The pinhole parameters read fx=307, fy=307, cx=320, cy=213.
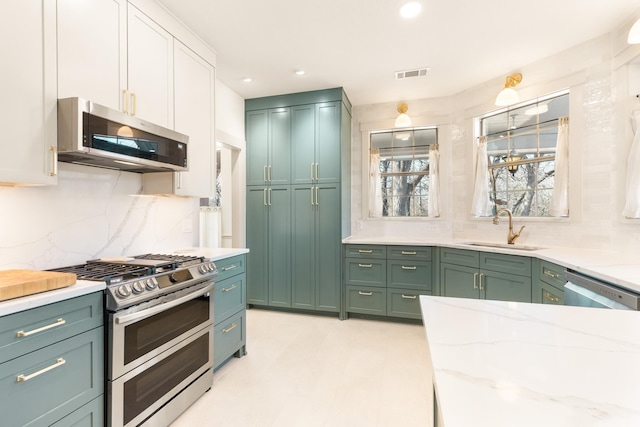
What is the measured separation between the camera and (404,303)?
3518mm

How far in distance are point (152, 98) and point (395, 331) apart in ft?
10.3

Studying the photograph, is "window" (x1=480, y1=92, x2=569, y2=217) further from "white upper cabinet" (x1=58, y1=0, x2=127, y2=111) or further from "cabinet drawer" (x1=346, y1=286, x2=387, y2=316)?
"white upper cabinet" (x1=58, y1=0, x2=127, y2=111)

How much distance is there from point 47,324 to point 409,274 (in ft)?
10.3

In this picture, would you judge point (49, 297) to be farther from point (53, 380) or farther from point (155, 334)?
point (155, 334)

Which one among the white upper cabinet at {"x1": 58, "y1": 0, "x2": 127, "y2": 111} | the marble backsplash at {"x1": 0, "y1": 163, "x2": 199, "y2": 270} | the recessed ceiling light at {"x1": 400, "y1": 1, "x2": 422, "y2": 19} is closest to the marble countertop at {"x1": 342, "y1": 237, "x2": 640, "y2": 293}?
the recessed ceiling light at {"x1": 400, "y1": 1, "x2": 422, "y2": 19}

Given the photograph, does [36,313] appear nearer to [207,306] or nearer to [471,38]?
[207,306]

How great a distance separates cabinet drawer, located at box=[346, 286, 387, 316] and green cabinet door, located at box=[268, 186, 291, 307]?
771 mm

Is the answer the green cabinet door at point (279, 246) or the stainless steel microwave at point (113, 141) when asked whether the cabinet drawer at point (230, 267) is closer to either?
the stainless steel microwave at point (113, 141)

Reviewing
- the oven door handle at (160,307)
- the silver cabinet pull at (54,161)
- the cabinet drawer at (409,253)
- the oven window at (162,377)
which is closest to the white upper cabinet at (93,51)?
the silver cabinet pull at (54,161)

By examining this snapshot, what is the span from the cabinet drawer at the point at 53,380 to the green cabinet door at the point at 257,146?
267 centimetres

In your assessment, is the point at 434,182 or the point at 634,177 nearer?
the point at 634,177

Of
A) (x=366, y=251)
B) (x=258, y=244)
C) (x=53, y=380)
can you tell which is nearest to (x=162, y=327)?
(x=53, y=380)

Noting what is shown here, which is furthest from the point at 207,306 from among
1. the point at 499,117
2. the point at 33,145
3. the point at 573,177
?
the point at 499,117

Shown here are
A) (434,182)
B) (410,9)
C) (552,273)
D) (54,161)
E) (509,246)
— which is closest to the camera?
(54,161)
